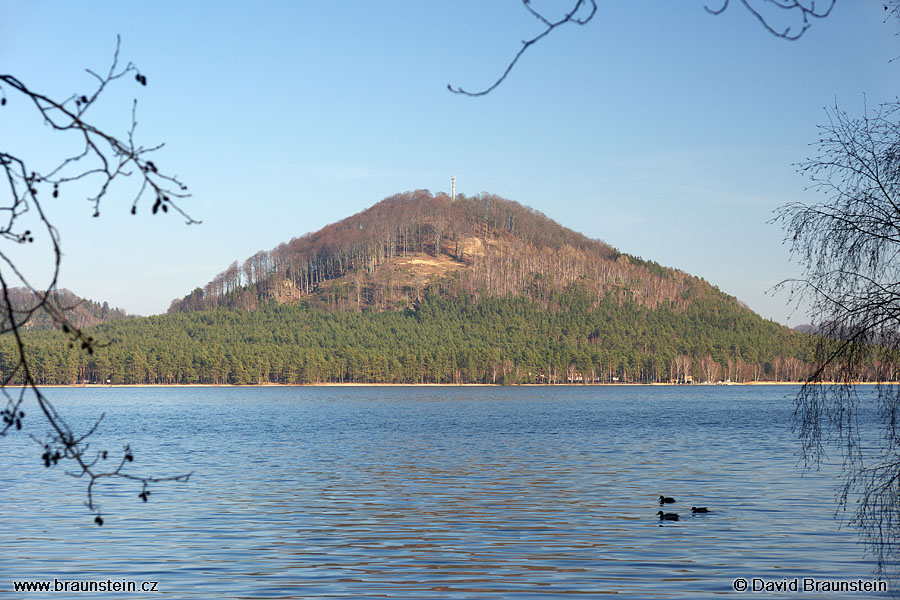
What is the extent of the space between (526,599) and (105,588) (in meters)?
9.23

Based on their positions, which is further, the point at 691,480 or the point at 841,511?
the point at 691,480

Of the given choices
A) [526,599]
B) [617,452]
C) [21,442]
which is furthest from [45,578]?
[21,442]

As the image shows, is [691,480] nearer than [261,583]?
No

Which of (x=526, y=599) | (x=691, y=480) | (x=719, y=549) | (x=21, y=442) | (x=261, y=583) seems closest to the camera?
(x=526, y=599)

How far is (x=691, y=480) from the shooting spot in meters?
40.8

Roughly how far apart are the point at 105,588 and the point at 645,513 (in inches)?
686

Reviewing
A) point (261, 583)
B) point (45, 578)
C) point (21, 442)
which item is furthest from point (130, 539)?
point (21, 442)

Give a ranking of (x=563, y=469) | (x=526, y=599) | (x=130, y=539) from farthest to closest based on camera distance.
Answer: (x=563, y=469)
(x=130, y=539)
(x=526, y=599)

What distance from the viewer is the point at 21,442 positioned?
226ft

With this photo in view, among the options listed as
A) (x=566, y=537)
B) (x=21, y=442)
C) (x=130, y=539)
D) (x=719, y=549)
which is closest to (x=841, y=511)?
(x=719, y=549)

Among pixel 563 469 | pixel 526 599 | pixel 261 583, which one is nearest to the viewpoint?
pixel 526 599

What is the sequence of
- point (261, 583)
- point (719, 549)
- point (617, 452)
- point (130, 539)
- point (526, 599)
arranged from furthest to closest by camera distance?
point (617, 452)
point (130, 539)
point (719, 549)
point (261, 583)
point (526, 599)

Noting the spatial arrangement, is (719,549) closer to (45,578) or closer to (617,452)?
(45,578)

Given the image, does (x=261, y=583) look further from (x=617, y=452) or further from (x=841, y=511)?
(x=617, y=452)
